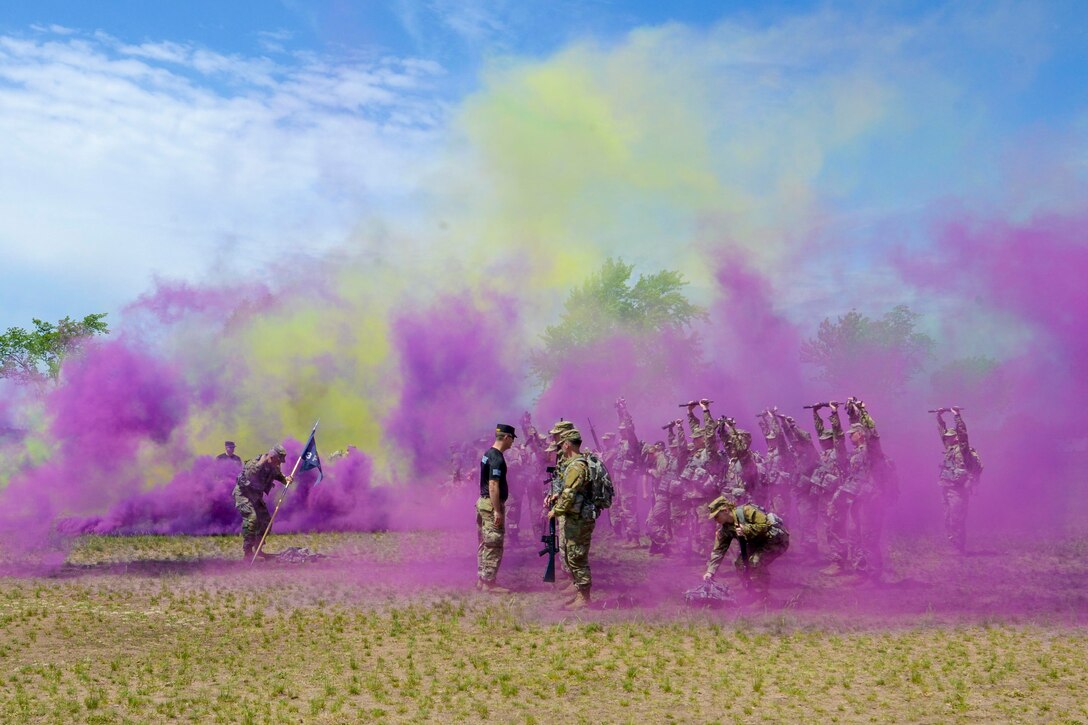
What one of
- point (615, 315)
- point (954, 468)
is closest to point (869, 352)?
point (615, 315)

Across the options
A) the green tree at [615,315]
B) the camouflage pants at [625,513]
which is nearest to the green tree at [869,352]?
the green tree at [615,315]

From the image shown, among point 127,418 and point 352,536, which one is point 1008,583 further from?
point 127,418

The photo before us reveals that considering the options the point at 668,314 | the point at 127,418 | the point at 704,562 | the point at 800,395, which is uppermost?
the point at 668,314

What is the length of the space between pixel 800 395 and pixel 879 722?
3314 centimetres

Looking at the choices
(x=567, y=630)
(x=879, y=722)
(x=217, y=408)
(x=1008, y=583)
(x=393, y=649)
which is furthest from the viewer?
(x=217, y=408)

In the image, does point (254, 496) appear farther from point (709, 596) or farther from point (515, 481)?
point (709, 596)

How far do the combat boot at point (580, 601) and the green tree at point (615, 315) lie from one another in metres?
32.2

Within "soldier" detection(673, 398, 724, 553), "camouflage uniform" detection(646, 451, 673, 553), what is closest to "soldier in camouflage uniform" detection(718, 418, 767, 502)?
"soldier" detection(673, 398, 724, 553)

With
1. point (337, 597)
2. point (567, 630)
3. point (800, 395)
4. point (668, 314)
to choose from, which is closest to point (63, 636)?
point (337, 597)

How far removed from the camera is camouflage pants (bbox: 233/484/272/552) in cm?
1761

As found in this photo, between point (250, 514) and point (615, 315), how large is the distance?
32980 millimetres

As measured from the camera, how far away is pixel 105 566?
17.0 m

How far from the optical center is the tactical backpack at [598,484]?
13070 mm

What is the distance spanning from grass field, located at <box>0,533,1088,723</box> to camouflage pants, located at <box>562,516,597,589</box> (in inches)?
21.5
